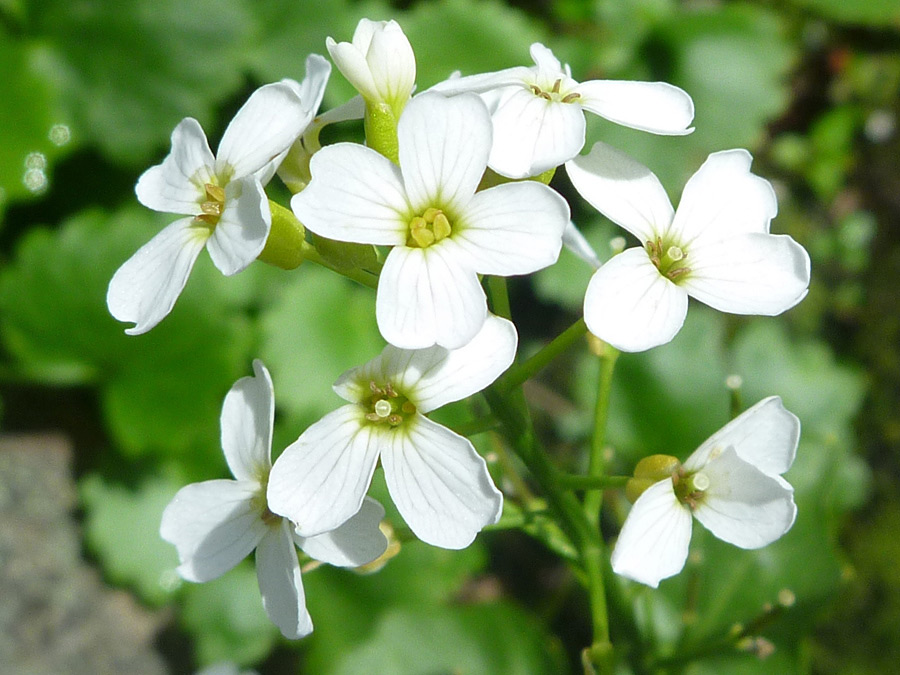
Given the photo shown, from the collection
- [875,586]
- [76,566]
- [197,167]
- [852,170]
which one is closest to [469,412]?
[197,167]

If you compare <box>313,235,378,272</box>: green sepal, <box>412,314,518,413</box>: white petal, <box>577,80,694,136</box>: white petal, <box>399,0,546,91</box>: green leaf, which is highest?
<box>577,80,694,136</box>: white petal

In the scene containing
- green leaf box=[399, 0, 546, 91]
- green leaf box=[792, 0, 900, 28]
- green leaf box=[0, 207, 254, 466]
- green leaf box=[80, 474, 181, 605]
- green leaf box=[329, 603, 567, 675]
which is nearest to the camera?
green leaf box=[329, 603, 567, 675]

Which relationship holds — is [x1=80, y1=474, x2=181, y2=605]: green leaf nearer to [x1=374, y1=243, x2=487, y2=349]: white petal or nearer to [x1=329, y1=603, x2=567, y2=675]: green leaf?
[x1=329, y1=603, x2=567, y2=675]: green leaf

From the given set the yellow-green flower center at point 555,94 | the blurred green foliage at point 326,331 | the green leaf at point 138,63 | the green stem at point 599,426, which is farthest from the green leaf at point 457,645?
the green leaf at point 138,63

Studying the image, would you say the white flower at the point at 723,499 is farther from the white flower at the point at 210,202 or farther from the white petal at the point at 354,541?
the white flower at the point at 210,202

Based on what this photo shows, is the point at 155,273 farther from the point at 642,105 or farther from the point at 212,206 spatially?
the point at 642,105

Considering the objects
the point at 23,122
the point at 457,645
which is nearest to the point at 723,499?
the point at 457,645

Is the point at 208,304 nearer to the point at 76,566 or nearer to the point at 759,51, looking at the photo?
the point at 76,566

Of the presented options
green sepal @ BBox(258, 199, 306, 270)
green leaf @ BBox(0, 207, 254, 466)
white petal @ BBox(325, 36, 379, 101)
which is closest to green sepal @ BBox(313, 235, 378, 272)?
green sepal @ BBox(258, 199, 306, 270)
